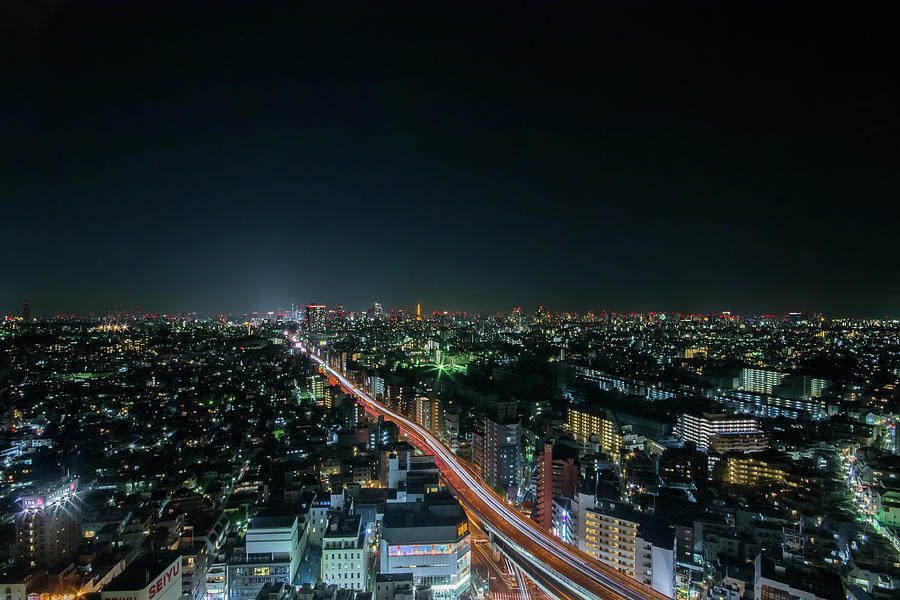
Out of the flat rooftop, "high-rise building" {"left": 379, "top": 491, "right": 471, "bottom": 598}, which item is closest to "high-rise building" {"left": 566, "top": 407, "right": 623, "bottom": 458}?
"high-rise building" {"left": 379, "top": 491, "right": 471, "bottom": 598}

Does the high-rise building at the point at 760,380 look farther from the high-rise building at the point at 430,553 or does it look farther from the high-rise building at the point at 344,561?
the high-rise building at the point at 344,561

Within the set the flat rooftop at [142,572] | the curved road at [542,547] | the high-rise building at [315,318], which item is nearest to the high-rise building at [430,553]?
the curved road at [542,547]

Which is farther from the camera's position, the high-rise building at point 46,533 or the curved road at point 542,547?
the high-rise building at point 46,533

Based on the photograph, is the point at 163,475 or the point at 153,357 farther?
the point at 153,357

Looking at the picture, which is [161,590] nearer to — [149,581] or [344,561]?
[149,581]

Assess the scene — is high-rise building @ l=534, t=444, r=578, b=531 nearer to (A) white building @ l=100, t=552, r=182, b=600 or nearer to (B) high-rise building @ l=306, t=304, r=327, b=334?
(A) white building @ l=100, t=552, r=182, b=600

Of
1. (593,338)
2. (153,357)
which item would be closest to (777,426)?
(593,338)

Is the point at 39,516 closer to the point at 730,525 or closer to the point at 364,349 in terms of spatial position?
the point at 730,525
